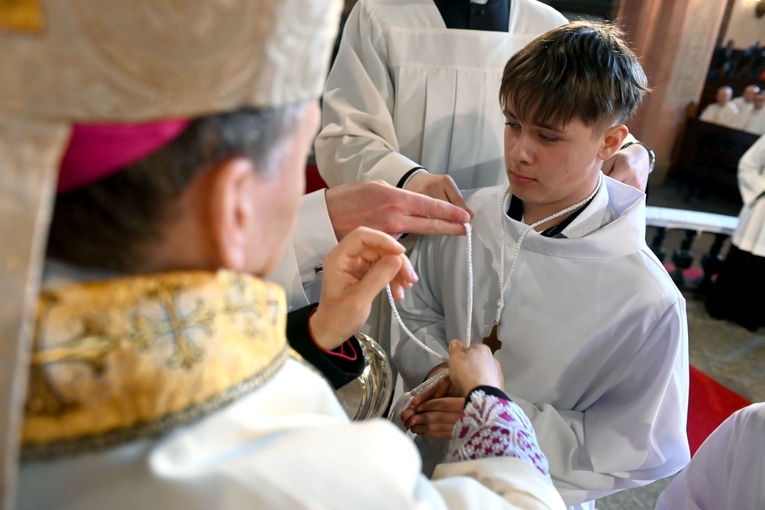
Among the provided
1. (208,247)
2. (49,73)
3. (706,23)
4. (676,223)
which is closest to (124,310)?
(208,247)

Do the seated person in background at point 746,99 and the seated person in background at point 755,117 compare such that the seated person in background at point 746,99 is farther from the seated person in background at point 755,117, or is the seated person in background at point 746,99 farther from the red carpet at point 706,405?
the red carpet at point 706,405

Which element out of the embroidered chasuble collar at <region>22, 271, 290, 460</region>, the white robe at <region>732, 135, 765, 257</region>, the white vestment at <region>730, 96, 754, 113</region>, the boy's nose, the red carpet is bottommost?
the red carpet

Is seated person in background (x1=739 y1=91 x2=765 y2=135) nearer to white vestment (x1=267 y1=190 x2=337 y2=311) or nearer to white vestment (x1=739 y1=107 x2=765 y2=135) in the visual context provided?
white vestment (x1=739 y1=107 x2=765 y2=135)

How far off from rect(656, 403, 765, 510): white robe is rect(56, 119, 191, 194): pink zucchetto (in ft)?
5.22

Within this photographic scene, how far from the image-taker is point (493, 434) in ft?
3.17

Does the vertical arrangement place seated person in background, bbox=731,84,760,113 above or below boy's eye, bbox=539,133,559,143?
below

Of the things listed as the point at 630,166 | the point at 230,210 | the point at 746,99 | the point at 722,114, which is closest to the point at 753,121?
the point at 746,99

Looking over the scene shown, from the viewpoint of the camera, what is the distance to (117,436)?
0.53 metres

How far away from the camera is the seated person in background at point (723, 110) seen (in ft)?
17.6

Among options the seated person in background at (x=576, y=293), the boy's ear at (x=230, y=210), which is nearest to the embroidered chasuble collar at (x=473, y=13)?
the seated person in background at (x=576, y=293)

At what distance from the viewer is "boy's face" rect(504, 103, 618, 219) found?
1559mm

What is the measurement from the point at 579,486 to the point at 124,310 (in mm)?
1344

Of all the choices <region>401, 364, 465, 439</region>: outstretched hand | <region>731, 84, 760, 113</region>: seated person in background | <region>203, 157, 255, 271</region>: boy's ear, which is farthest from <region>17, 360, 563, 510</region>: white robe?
<region>731, 84, 760, 113</region>: seated person in background

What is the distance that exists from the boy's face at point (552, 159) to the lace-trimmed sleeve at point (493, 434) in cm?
75
